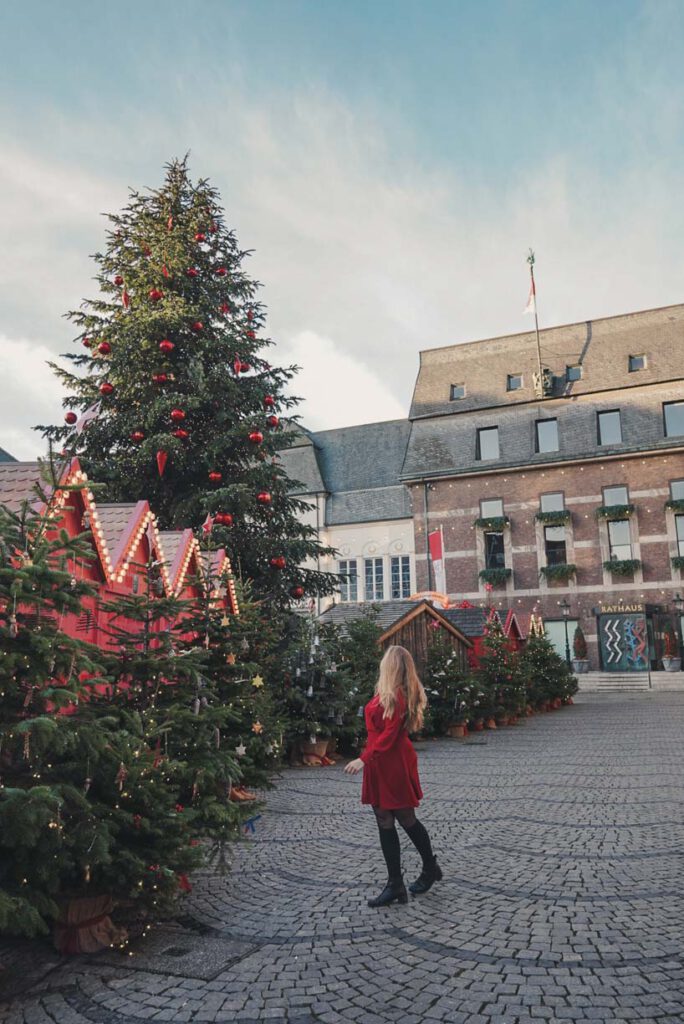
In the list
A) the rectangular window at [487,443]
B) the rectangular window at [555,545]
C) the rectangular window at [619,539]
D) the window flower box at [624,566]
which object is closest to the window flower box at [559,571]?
the rectangular window at [555,545]

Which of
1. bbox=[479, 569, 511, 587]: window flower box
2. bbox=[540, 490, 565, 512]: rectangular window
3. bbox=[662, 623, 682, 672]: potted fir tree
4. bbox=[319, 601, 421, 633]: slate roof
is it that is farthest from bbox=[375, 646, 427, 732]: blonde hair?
bbox=[540, 490, 565, 512]: rectangular window

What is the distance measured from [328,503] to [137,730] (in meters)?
39.5

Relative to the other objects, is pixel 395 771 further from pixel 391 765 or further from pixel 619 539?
pixel 619 539

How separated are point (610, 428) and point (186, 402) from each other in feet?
82.7

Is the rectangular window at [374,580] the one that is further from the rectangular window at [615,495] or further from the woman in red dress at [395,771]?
the woman in red dress at [395,771]

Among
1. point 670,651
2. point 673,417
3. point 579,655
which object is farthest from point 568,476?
point 670,651

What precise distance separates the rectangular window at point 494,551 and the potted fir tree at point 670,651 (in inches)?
293

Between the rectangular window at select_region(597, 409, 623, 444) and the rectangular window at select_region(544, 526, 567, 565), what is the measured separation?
443cm

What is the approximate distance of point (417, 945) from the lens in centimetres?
461

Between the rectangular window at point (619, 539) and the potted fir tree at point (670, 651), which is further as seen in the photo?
the rectangular window at point (619, 539)

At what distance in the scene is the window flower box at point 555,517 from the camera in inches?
1329

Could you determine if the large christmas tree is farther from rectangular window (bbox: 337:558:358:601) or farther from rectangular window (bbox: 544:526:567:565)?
rectangular window (bbox: 337:558:358:601)

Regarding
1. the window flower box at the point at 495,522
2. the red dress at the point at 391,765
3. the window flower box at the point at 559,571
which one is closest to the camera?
the red dress at the point at 391,765

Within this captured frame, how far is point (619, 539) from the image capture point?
1307 inches
